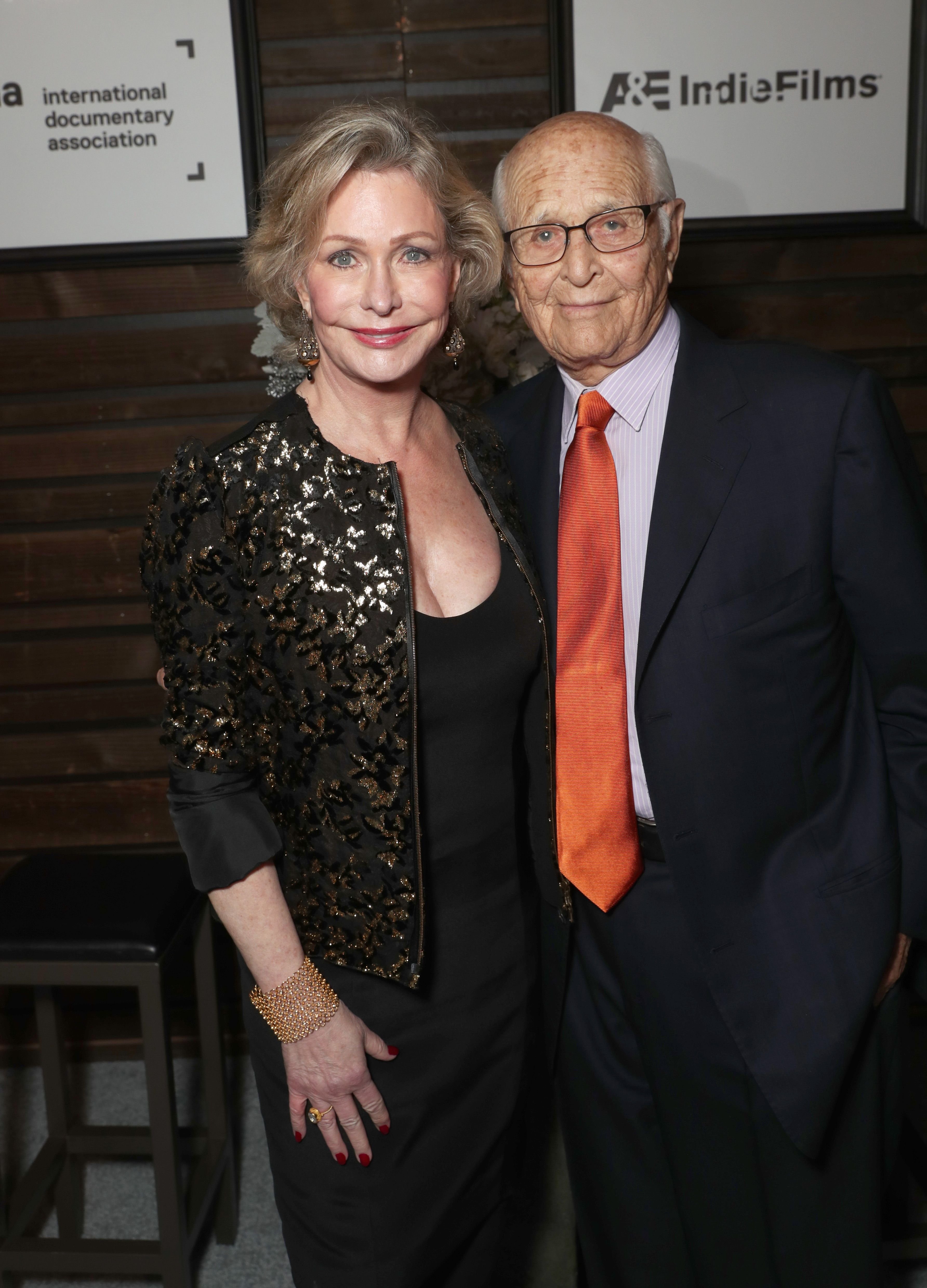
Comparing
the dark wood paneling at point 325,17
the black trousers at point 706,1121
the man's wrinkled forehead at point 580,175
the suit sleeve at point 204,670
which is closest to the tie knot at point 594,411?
the man's wrinkled forehead at point 580,175

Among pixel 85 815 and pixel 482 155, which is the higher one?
pixel 482 155

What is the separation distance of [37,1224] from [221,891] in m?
1.64

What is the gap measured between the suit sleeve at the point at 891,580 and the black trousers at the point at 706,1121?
34cm

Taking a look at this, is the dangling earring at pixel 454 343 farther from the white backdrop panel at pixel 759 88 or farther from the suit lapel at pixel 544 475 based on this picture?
the white backdrop panel at pixel 759 88

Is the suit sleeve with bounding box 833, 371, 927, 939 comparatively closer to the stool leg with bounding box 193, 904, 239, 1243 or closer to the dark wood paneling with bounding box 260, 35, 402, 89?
the stool leg with bounding box 193, 904, 239, 1243

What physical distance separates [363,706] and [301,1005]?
441 millimetres

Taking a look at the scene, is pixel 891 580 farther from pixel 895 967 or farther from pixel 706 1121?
pixel 706 1121

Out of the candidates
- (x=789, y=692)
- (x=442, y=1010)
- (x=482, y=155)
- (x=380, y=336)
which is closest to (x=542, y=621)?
(x=789, y=692)

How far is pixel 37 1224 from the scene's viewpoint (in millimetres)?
2646

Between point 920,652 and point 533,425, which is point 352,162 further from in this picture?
point 920,652

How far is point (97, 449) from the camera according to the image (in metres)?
3.04

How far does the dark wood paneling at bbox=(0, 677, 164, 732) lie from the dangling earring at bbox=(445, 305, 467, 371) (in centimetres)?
180

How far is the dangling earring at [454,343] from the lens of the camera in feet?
5.52

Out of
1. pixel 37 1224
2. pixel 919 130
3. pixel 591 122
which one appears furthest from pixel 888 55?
pixel 37 1224
